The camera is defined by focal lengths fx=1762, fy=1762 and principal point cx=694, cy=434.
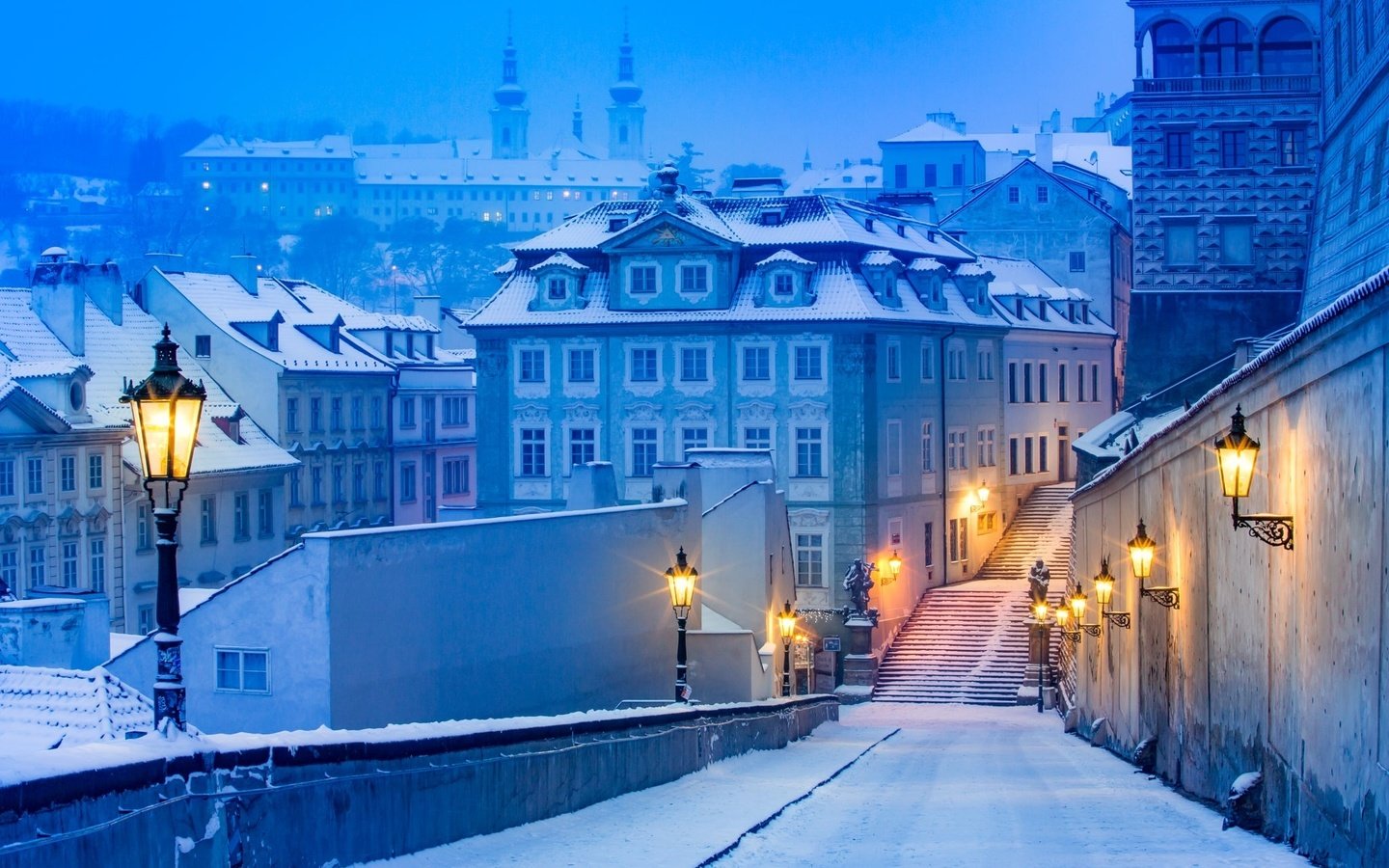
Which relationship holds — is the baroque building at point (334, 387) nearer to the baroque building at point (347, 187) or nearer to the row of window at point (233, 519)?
the row of window at point (233, 519)

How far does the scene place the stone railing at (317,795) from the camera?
26.1 feet

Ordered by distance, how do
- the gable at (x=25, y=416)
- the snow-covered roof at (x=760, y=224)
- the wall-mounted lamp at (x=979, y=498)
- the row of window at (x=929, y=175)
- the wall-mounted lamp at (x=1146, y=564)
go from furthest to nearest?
the row of window at (x=929, y=175), the wall-mounted lamp at (x=979, y=498), the snow-covered roof at (x=760, y=224), the gable at (x=25, y=416), the wall-mounted lamp at (x=1146, y=564)

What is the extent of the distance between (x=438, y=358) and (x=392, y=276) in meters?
81.8

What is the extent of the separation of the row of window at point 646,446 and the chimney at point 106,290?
12562 millimetres

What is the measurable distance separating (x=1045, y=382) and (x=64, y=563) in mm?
37969

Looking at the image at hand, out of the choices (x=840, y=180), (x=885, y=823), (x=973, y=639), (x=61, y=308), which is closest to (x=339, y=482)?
(x=61, y=308)

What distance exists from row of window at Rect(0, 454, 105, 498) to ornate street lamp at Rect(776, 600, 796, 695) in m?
17.0

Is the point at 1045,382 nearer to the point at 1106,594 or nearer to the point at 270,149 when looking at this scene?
the point at 1106,594

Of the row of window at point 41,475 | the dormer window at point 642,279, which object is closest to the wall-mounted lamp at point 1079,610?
the dormer window at point 642,279

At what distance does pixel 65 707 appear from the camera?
15.2 m

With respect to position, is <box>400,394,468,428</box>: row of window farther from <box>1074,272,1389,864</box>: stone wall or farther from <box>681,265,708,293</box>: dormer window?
<box>1074,272,1389,864</box>: stone wall

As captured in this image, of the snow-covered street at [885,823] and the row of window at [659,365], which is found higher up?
the row of window at [659,365]

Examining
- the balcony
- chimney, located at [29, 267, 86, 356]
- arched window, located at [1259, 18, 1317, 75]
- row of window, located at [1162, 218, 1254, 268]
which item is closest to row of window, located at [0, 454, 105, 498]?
chimney, located at [29, 267, 86, 356]

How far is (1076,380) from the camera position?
229 ft
